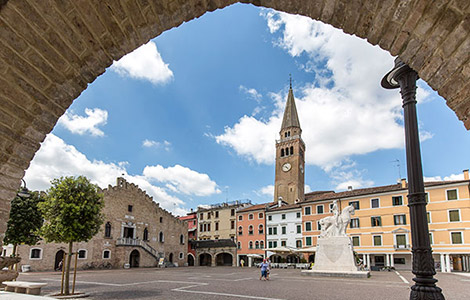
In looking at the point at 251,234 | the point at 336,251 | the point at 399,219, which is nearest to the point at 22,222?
the point at 336,251

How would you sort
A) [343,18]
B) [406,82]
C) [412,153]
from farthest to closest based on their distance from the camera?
[406,82] < [412,153] < [343,18]

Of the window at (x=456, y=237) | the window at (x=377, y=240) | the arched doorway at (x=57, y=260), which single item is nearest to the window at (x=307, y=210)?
the window at (x=377, y=240)

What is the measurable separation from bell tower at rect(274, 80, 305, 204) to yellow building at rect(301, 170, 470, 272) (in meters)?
21.2

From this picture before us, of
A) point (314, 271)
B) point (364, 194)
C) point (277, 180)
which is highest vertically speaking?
point (277, 180)

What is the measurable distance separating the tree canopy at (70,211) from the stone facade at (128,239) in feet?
65.7

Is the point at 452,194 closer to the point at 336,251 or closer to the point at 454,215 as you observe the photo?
the point at 454,215

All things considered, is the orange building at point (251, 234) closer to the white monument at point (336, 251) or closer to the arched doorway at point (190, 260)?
the arched doorway at point (190, 260)

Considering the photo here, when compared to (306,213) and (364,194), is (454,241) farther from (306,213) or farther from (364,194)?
(306,213)

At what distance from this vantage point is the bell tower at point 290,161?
65438 millimetres

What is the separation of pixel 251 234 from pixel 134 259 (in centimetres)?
1873

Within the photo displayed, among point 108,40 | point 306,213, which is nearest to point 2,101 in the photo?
point 108,40

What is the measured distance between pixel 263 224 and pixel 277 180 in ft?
66.3

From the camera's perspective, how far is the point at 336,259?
21875 mm

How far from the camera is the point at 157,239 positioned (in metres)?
45.5
